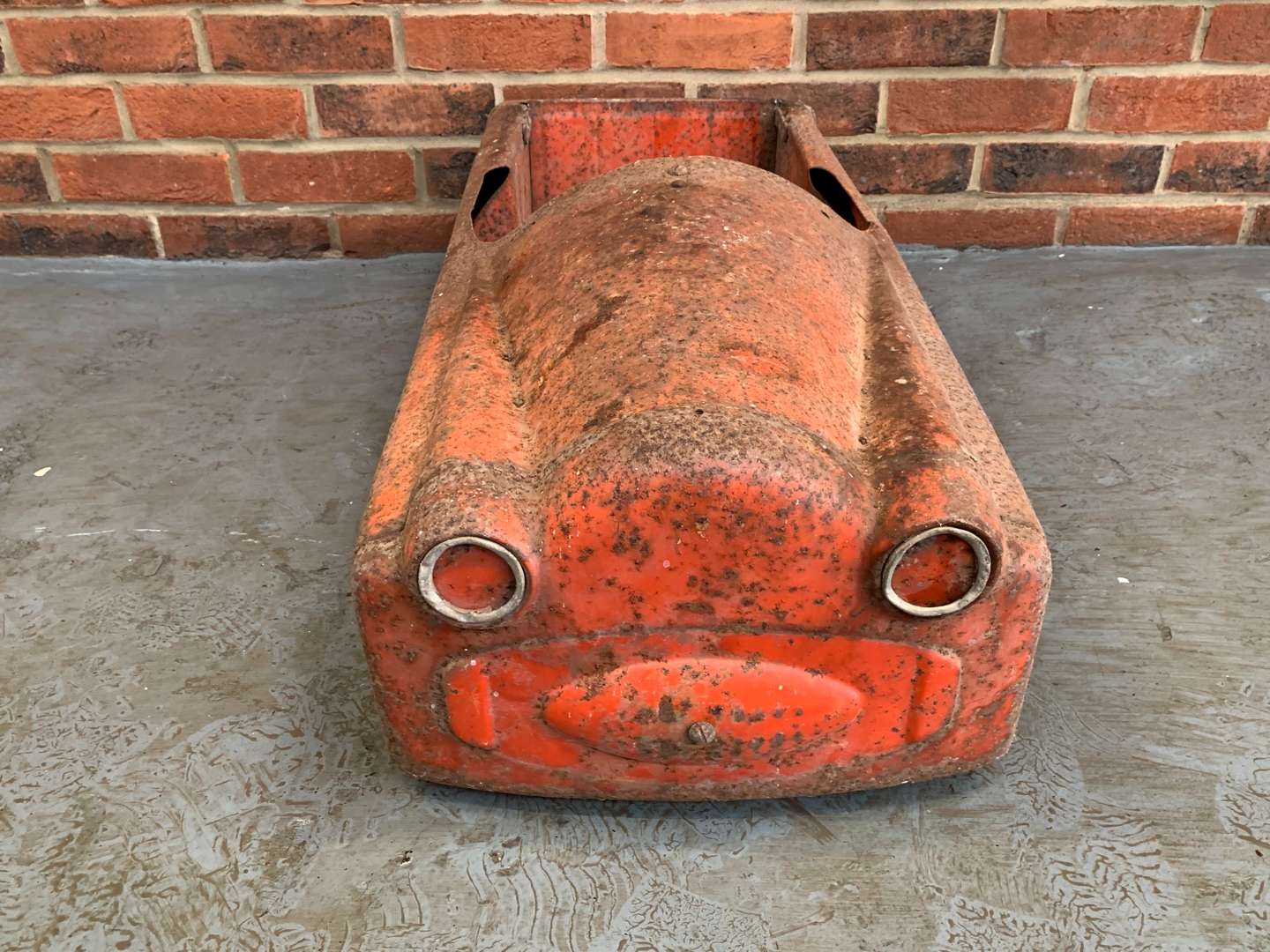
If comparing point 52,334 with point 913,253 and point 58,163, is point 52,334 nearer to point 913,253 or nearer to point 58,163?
point 58,163

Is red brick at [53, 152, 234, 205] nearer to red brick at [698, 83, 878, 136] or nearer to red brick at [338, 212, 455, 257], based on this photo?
red brick at [338, 212, 455, 257]

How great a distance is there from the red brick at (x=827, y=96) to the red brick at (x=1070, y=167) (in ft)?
0.89

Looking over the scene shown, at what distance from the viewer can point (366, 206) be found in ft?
7.64

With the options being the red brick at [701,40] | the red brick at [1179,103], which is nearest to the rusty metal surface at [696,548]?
the red brick at [701,40]

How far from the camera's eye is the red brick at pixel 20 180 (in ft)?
7.53

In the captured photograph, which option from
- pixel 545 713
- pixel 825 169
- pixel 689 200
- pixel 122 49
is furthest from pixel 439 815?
pixel 122 49

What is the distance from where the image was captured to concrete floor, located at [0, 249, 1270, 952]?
3.35 feet

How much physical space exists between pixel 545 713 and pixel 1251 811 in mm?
716

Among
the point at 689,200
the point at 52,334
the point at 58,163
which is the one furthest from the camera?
the point at 58,163

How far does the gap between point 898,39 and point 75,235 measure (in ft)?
5.78

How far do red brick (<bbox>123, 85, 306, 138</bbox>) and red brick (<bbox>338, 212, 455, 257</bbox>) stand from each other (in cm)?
21

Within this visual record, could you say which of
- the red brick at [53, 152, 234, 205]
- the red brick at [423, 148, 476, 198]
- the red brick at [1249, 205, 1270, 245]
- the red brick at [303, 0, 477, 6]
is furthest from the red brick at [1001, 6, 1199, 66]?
the red brick at [53, 152, 234, 205]

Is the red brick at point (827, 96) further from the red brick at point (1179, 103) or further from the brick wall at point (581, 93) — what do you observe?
the red brick at point (1179, 103)

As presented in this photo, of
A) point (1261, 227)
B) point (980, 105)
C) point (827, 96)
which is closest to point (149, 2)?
point (827, 96)
